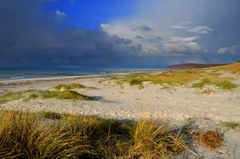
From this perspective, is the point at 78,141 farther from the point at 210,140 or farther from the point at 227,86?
the point at 227,86

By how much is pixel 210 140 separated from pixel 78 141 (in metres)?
3.21

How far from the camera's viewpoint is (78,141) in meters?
6.82

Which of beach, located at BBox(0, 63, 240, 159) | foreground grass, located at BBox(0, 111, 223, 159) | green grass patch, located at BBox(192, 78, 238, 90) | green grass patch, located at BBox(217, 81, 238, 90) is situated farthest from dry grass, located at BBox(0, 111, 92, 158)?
green grass patch, located at BBox(192, 78, 238, 90)

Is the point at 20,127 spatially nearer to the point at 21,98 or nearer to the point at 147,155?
the point at 147,155

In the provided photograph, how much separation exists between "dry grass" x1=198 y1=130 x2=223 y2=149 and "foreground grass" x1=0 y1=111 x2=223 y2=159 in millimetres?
11

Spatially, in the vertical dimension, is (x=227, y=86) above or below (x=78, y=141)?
below

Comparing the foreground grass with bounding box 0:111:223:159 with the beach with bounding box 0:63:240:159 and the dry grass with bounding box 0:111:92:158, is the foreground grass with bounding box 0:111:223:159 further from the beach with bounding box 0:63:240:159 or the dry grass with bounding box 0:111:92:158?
the beach with bounding box 0:63:240:159

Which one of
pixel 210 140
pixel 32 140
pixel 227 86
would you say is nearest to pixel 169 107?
pixel 210 140

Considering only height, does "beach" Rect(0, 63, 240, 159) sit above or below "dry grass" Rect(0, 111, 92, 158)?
below

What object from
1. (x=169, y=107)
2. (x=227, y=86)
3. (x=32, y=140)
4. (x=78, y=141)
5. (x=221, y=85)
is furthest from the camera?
(x=221, y=85)

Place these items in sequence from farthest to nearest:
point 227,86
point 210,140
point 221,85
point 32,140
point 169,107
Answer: point 221,85 → point 227,86 → point 169,107 → point 210,140 → point 32,140

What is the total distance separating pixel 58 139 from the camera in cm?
638

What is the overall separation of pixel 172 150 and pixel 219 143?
1584 millimetres

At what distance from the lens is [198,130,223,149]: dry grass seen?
26.5ft
